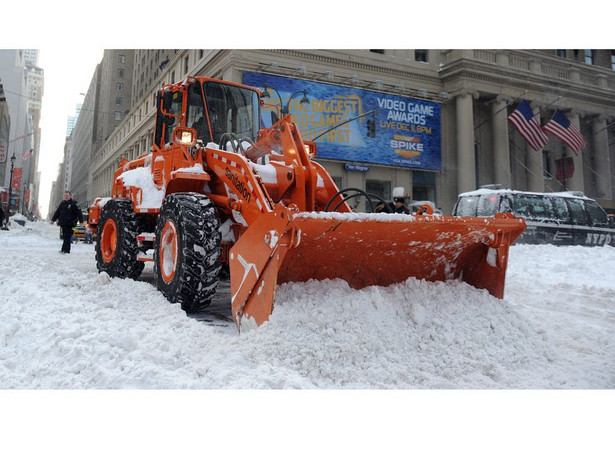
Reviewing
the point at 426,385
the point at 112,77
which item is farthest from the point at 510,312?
the point at 112,77

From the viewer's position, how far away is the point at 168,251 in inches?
151

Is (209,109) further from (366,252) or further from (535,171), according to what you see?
(535,171)

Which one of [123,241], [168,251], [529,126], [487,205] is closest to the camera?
[168,251]

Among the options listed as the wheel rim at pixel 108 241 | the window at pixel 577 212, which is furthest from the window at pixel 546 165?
the wheel rim at pixel 108 241

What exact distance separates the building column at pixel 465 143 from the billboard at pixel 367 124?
144 centimetres

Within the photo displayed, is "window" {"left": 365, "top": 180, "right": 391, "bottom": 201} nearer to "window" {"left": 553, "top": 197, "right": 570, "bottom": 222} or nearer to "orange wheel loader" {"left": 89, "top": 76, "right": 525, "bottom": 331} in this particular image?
"window" {"left": 553, "top": 197, "right": 570, "bottom": 222}

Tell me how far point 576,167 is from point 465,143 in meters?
6.52

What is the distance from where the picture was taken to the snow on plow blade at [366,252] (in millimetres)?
2602

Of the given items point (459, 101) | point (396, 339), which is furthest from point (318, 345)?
point (459, 101)

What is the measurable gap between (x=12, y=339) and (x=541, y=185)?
7.91 metres

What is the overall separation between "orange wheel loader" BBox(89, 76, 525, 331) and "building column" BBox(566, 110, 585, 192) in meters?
3.66

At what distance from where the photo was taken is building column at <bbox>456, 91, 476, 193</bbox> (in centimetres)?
1177

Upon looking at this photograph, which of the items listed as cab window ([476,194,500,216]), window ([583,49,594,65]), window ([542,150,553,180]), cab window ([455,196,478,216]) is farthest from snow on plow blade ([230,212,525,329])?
cab window ([455,196,478,216])

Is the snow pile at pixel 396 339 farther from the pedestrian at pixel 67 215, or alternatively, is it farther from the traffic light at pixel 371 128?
the traffic light at pixel 371 128
